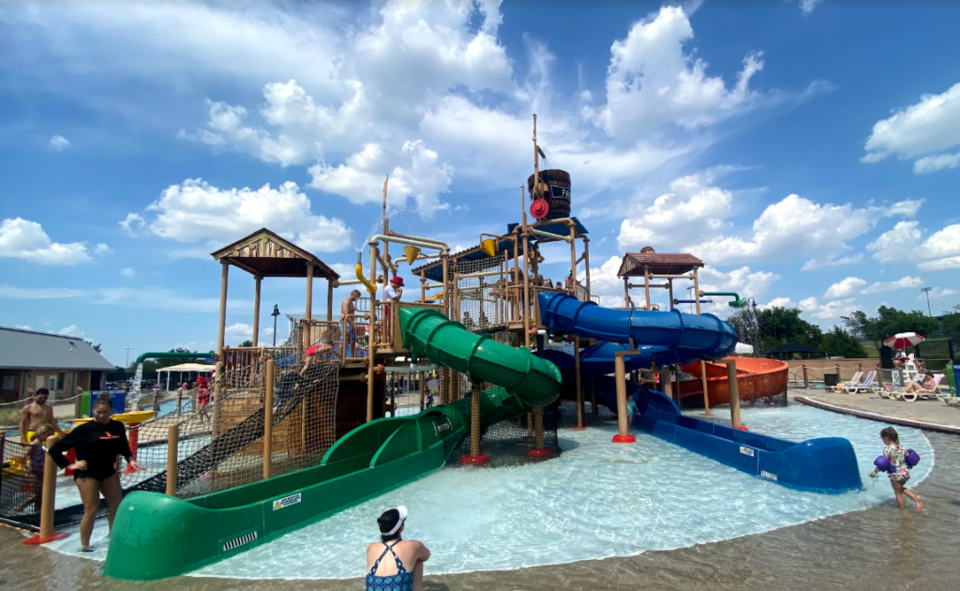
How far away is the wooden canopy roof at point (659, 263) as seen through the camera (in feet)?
57.3

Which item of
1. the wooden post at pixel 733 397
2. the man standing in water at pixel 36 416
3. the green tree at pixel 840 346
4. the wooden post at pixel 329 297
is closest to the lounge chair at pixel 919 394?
the wooden post at pixel 733 397

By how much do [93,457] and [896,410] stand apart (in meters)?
20.2

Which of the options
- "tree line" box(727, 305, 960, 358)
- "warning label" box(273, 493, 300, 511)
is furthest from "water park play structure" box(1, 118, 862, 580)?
"tree line" box(727, 305, 960, 358)

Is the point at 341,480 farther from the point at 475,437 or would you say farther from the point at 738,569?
the point at 738,569

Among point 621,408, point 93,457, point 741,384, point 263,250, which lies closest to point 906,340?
point 741,384

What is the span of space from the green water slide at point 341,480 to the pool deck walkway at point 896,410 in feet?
34.2

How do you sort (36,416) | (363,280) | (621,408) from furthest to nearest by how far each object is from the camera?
(621,408)
(363,280)
(36,416)

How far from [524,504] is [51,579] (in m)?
5.37

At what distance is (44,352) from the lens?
3084 centimetres

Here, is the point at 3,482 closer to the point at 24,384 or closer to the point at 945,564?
the point at 945,564

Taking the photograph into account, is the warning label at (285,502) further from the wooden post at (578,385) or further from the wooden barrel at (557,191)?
the wooden barrel at (557,191)

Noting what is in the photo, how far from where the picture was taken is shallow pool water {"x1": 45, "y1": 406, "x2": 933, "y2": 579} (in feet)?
17.2

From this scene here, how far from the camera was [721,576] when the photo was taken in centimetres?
454

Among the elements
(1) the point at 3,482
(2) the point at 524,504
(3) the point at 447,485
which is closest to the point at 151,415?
(1) the point at 3,482
